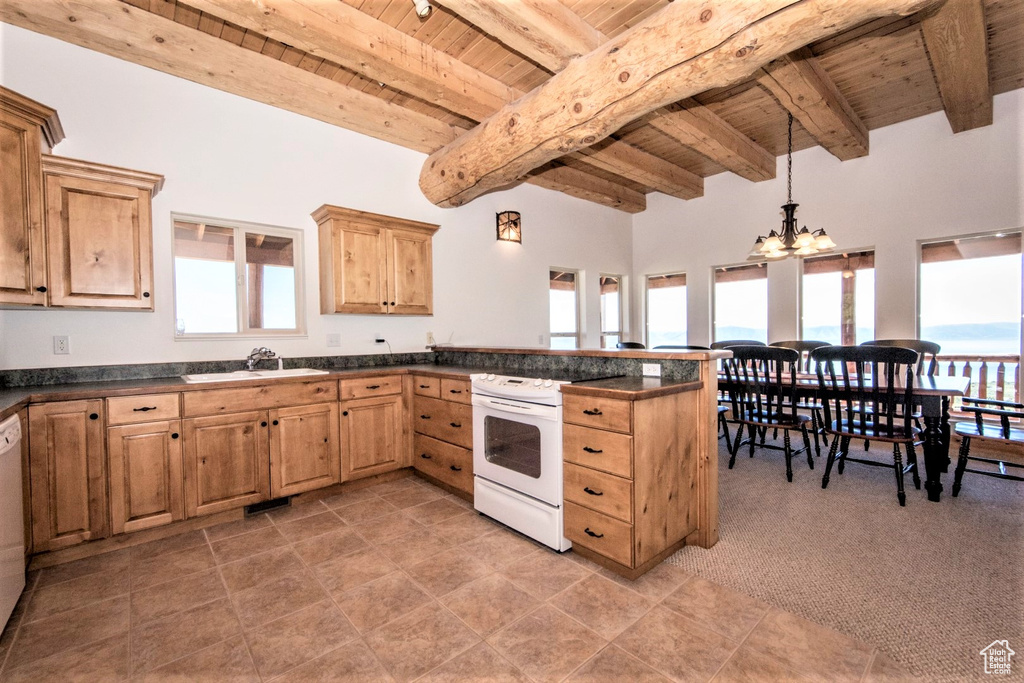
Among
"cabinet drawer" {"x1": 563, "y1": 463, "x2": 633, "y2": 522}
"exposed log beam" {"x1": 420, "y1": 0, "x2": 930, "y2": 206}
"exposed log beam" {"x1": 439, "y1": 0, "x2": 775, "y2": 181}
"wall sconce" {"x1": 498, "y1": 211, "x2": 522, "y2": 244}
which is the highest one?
"exposed log beam" {"x1": 439, "y1": 0, "x2": 775, "y2": 181}

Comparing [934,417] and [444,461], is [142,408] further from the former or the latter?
[934,417]

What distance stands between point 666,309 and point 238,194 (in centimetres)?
521

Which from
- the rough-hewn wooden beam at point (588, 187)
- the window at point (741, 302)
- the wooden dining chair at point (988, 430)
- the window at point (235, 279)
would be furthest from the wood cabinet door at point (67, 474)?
the window at point (741, 302)

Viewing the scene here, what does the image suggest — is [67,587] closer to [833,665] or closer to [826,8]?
[833,665]

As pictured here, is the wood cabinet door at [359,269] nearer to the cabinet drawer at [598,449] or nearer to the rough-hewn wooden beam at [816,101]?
the cabinet drawer at [598,449]

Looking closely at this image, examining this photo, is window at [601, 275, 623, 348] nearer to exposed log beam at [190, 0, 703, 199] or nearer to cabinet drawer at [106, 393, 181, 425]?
exposed log beam at [190, 0, 703, 199]

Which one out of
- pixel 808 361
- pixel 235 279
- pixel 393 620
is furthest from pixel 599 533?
pixel 808 361

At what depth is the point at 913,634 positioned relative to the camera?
1657mm

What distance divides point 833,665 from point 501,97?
3633 mm

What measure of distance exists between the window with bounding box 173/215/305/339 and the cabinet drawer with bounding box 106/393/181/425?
0.77 metres

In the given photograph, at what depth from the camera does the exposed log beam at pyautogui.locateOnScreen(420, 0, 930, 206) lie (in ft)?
6.26

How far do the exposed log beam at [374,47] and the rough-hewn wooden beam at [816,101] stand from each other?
1566mm

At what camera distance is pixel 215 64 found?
2883mm

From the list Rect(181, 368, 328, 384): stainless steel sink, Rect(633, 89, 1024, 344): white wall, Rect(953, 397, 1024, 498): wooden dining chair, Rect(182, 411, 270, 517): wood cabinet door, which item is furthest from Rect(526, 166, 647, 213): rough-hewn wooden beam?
Rect(953, 397, 1024, 498): wooden dining chair
